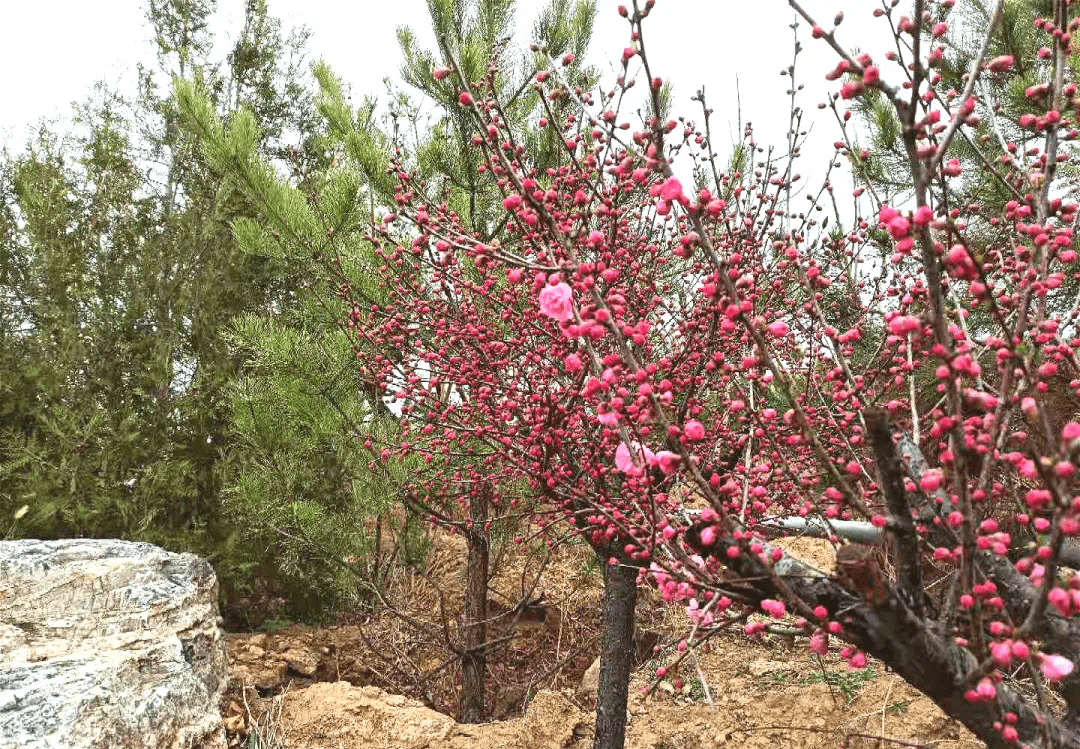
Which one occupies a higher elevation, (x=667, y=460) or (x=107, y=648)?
(x=667, y=460)

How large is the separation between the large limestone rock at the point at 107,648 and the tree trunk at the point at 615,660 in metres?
1.87

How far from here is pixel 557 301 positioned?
151 cm

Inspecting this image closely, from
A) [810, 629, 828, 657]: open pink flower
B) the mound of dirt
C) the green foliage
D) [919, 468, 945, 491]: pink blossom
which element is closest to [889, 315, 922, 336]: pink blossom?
[919, 468, 945, 491]: pink blossom

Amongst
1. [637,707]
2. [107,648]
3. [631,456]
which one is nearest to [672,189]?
[631,456]

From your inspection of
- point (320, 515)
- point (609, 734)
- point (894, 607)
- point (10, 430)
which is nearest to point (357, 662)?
point (320, 515)

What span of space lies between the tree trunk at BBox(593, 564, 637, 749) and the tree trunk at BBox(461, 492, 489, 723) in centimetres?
119

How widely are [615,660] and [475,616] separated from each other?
4.95ft

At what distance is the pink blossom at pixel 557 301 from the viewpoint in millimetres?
1491

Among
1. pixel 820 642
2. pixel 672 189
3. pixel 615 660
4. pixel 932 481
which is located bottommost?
pixel 615 660

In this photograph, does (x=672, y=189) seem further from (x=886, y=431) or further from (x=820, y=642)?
(x=820, y=642)

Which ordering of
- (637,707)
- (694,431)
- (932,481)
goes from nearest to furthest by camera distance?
(932,481) → (694,431) → (637,707)

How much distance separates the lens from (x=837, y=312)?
427 cm

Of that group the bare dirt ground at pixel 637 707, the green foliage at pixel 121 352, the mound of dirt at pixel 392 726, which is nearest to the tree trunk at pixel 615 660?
the bare dirt ground at pixel 637 707

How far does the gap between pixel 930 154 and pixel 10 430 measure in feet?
28.3
